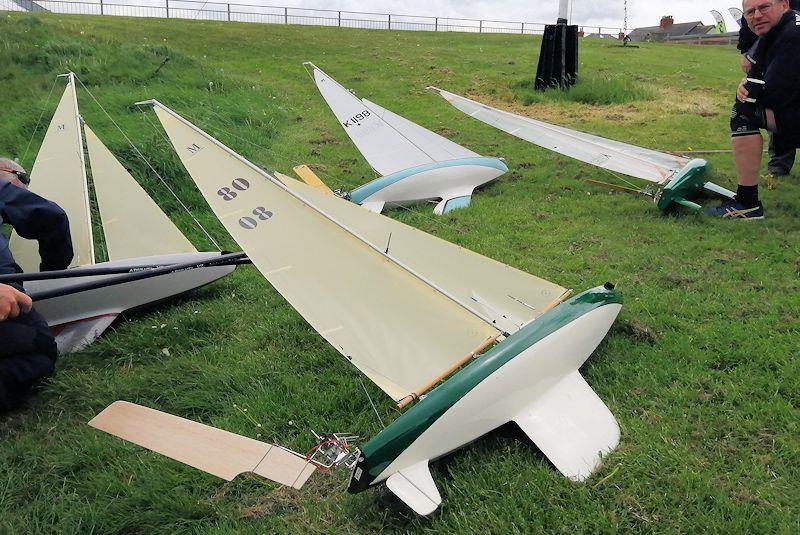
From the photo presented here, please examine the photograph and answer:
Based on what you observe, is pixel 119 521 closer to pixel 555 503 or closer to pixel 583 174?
pixel 555 503

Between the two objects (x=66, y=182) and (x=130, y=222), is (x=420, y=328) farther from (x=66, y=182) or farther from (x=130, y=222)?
(x=66, y=182)

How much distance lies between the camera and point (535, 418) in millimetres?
3402

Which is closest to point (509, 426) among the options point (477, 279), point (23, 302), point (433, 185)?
point (477, 279)

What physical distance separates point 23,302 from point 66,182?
327 centimetres

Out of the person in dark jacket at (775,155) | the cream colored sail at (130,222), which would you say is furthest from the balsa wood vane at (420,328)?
the person in dark jacket at (775,155)

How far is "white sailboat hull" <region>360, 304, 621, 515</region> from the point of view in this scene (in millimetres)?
3029

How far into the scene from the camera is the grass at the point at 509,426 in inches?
120

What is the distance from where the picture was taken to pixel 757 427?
336 cm

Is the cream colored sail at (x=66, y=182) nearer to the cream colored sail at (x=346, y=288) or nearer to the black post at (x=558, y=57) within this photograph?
the cream colored sail at (x=346, y=288)

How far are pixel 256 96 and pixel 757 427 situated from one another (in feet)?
43.4

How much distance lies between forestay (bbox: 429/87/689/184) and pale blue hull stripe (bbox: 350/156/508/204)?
765 mm

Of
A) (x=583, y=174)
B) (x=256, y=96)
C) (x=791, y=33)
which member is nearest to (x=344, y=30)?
(x=256, y=96)

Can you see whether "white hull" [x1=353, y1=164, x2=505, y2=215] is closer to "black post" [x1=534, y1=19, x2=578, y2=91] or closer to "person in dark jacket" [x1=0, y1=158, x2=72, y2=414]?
"person in dark jacket" [x1=0, y1=158, x2=72, y2=414]

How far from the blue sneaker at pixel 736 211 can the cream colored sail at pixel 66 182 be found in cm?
705
